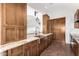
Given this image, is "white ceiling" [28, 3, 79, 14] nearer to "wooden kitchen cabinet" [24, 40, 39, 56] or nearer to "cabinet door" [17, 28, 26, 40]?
"cabinet door" [17, 28, 26, 40]

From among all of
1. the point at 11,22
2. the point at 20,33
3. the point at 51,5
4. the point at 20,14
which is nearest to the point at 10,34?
the point at 11,22

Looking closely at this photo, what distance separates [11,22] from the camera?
109 inches

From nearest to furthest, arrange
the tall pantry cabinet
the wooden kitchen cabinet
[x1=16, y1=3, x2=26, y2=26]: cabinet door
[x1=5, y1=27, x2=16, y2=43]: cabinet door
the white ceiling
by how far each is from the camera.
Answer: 1. the tall pantry cabinet
2. [x1=5, y1=27, x2=16, y2=43]: cabinet door
3. the wooden kitchen cabinet
4. [x1=16, y1=3, x2=26, y2=26]: cabinet door
5. the white ceiling

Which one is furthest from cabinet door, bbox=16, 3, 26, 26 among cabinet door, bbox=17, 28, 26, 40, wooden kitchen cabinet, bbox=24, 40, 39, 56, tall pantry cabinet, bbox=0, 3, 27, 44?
wooden kitchen cabinet, bbox=24, 40, 39, 56

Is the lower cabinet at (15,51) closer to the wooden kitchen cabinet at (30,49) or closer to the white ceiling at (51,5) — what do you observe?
the wooden kitchen cabinet at (30,49)

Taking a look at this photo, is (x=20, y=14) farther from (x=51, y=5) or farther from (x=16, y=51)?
(x=51, y=5)

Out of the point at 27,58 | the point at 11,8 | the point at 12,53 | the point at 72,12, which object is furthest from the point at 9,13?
the point at 72,12

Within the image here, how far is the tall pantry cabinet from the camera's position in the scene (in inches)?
96.8

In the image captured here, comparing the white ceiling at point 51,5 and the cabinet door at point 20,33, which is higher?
the white ceiling at point 51,5

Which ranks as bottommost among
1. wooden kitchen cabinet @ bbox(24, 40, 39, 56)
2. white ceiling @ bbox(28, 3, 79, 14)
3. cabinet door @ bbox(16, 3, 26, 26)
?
wooden kitchen cabinet @ bbox(24, 40, 39, 56)

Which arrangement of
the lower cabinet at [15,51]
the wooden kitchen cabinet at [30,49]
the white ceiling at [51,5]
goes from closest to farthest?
1. the lower cabinet at [15,51]
2. the wooden kitchen cabinet at [30,49]
3. the white ceiling at [51,5]

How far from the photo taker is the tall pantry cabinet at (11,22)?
2459 millimetres

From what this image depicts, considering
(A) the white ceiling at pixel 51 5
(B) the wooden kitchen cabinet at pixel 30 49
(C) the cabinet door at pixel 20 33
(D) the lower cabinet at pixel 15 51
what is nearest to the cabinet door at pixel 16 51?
(D) the lower cabinet at pixel 15 51

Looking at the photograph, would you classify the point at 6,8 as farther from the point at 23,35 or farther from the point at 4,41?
the point at 23,35
